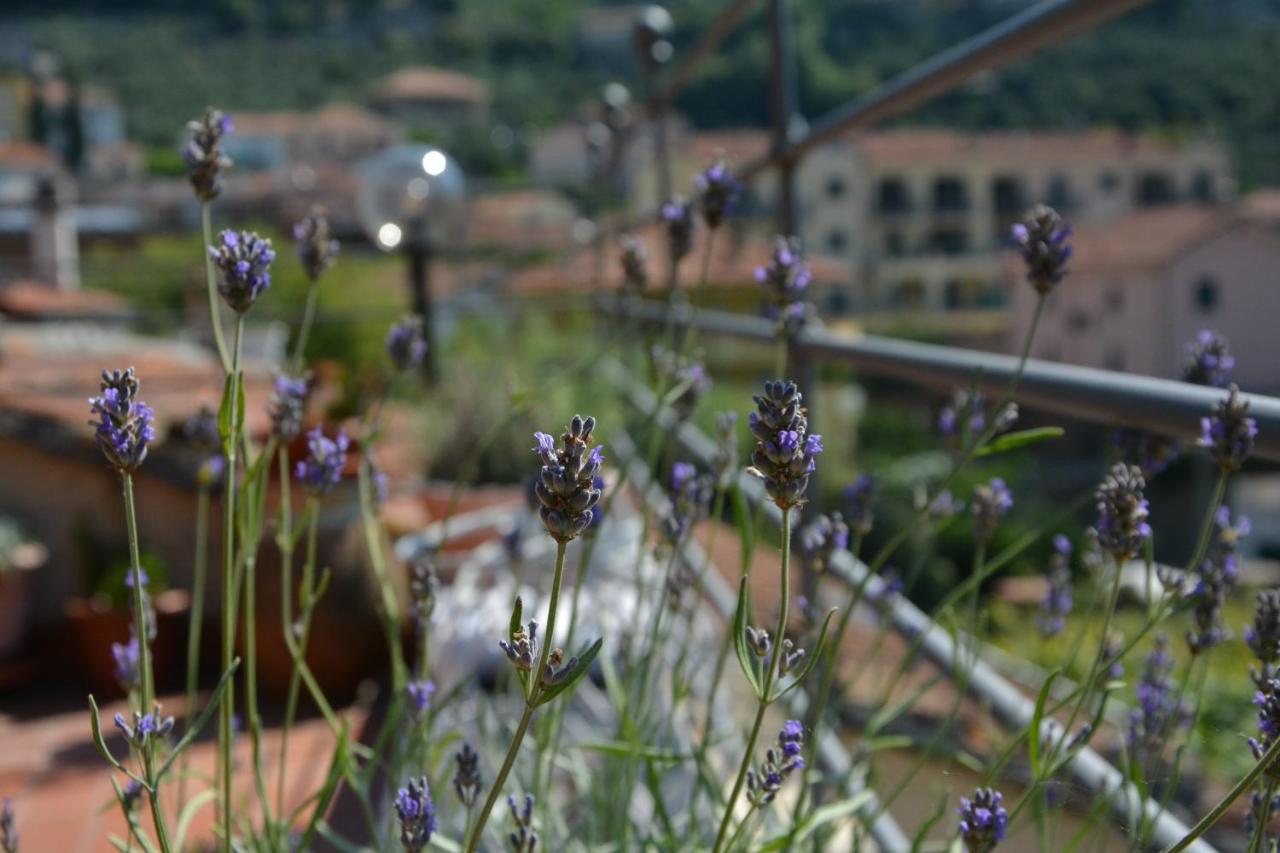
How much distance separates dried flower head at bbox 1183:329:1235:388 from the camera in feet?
2.62

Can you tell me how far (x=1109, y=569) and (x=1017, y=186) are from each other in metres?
21.3

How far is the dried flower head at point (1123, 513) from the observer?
0.69 m

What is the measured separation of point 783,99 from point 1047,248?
0.73m

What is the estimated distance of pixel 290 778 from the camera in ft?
5.29

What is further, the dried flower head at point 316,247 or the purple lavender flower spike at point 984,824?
the dried flower head at point 316,247

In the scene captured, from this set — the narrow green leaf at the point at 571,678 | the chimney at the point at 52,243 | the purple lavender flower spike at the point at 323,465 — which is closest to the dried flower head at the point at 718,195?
the purple lavender flower spike at the point at 323,465

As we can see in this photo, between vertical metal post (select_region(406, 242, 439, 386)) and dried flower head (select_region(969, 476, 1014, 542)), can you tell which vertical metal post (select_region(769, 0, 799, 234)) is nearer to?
dried flower head (select_region(969, 476, 1014, 542))

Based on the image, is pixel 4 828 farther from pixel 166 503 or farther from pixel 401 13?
pixel 401 13

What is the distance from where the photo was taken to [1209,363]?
80 cm

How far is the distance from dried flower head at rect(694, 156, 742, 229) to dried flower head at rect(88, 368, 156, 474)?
1.58ft

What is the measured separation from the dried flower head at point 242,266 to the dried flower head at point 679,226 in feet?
1.22

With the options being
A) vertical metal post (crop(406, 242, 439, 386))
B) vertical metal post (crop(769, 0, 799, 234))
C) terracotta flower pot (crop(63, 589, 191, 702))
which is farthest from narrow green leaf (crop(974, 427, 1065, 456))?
vertical metal post (crop(406, 242, 439, 386))

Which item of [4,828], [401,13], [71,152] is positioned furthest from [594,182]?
[401,13]

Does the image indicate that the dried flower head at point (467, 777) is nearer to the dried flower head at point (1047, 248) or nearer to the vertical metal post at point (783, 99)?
the dried flower head at point (1047, 248)
